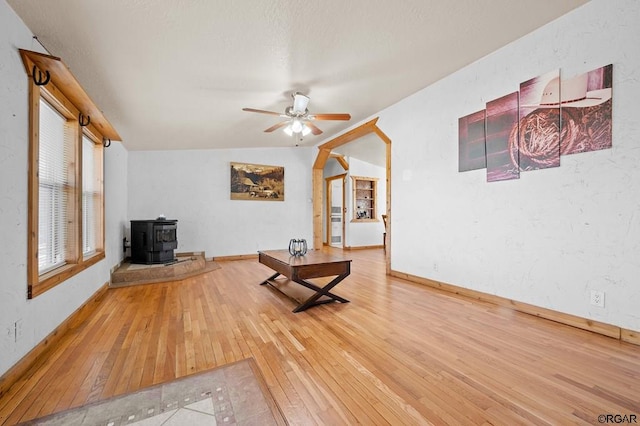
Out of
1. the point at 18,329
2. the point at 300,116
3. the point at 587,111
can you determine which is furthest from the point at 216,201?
the point at 587,111

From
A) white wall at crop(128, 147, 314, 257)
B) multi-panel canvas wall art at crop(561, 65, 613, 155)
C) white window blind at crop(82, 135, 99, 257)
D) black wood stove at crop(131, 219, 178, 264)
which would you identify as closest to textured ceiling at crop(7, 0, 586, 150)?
white window blind at crop(82, 135, 99, 257)

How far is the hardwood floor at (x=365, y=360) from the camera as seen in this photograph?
1.41 m

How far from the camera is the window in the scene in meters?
1.93

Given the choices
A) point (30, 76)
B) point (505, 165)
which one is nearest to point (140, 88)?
point (30, 76)

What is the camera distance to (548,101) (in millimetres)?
2604

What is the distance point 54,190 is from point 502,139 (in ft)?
15.1

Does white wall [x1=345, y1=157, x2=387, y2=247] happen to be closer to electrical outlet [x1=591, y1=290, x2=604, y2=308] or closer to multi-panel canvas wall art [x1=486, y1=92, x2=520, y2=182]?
multi-panel canvas wall art [x1=486, y1=92, x2=520, y2=182]

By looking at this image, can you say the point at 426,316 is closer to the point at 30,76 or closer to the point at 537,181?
the point at 537,181

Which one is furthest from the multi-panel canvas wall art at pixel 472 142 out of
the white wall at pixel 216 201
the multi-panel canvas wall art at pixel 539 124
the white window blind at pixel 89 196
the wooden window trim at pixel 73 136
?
the white window blind at pixel 89 196

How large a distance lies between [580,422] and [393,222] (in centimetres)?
335

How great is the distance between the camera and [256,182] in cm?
646

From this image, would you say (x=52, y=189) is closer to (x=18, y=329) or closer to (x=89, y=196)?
(x=89, y=196)

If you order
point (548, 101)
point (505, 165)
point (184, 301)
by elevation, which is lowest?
point (184, 301)

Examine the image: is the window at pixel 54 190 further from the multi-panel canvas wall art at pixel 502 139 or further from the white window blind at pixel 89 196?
the multi-panel canvas wall art at pixel 502 139
